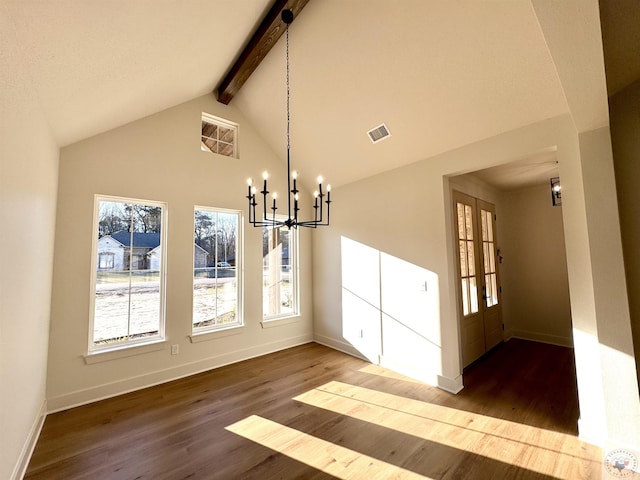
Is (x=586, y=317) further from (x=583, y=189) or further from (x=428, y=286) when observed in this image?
(x=428, y=286)

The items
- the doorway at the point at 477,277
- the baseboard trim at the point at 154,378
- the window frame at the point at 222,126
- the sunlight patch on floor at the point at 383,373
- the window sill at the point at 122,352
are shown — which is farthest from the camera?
the window frame at the point at 222,126

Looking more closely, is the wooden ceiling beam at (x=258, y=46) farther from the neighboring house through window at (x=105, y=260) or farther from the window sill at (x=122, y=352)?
the window sill at (x=122, y=352)

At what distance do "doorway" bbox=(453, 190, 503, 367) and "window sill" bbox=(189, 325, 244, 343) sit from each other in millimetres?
3068

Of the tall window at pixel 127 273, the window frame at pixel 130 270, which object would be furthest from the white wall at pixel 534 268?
the tall window at pixel 127 273

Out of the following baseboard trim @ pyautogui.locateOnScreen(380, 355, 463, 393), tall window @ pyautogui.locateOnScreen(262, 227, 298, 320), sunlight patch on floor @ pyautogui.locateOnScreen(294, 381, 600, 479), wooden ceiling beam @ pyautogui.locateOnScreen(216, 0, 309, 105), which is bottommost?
sunlight patch on floor @ pyautogui.locateOnScreen(294, 381, 600, 479)

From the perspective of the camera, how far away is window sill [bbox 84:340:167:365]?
9.66ft

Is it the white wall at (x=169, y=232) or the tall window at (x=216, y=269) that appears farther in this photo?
the tall window at (x=216, y=269)

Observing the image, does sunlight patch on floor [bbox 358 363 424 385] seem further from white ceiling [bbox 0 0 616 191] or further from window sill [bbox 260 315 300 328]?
white ceiling [bbox 0 0 616 191]

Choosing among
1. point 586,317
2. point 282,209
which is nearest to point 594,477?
point 586,317

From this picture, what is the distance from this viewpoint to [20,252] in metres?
1.78

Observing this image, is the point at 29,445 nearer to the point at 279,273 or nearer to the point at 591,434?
the point at 279,273

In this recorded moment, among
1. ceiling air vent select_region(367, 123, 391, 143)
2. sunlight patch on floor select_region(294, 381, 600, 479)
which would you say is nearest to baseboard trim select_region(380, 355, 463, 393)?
sunlight patch on floor select_region(294, 381, 600, 479)

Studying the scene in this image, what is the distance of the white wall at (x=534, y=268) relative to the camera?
14.6 feet

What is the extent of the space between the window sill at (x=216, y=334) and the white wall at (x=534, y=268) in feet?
14.7
